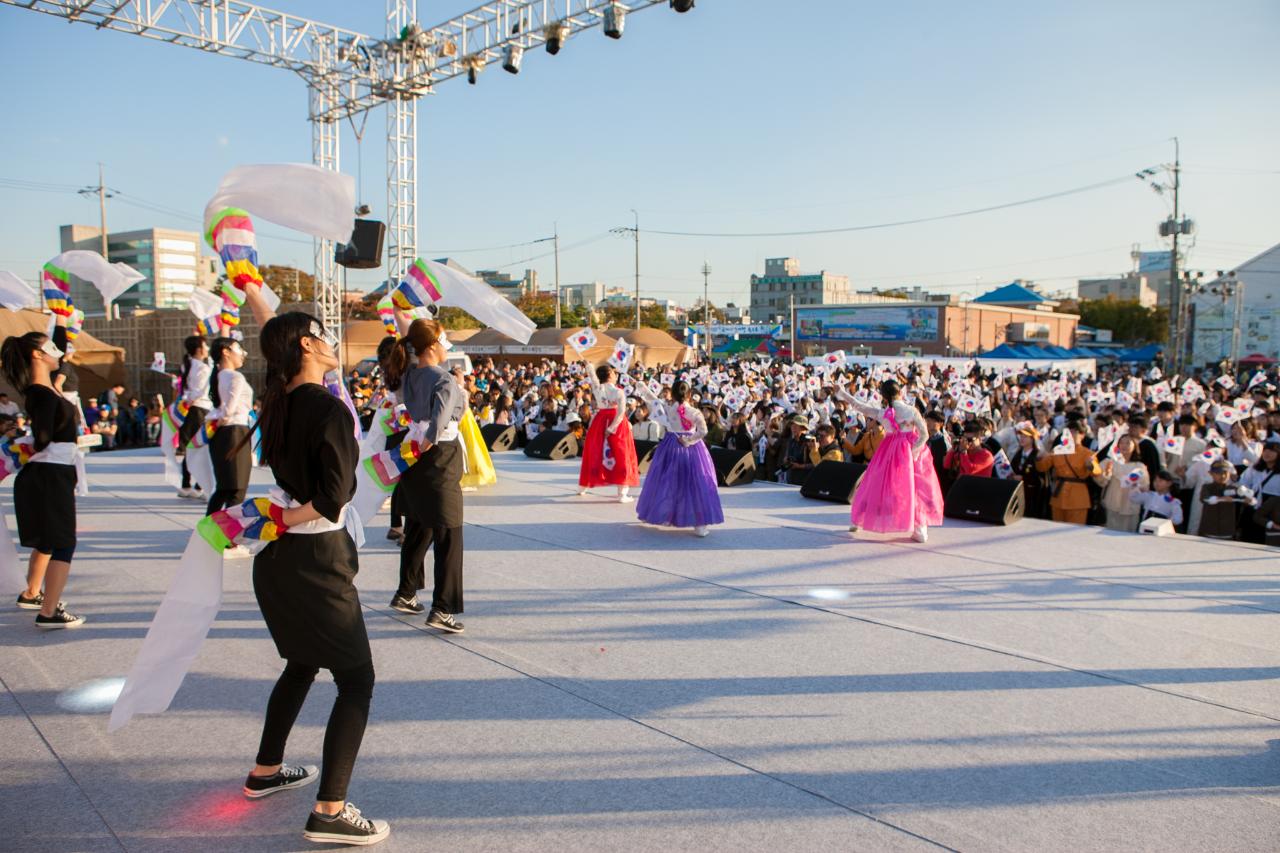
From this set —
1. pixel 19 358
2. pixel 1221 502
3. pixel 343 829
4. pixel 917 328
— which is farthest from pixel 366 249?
pixel 917 328

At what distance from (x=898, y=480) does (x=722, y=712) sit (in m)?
3.86

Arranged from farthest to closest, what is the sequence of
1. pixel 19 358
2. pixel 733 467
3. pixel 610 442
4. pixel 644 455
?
pixel 644 455 < pixel 733 467 < pixel 610 442 < pixel 19 358

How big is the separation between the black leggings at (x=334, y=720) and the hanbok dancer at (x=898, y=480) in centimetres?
507

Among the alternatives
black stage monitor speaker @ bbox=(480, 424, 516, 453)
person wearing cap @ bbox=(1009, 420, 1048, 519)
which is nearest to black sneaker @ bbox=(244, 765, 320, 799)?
person wearing cap @ bbox=(1009, 420, 1048, 519)

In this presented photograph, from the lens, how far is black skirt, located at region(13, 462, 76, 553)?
4691 millimetres

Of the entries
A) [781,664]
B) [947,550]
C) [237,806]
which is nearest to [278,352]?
[237,806]

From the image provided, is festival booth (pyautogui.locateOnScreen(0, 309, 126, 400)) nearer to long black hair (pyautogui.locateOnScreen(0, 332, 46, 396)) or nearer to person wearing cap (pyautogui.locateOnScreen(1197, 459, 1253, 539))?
long black hair (pyautogui.locateOnScreen(0, 332, 46, 396))

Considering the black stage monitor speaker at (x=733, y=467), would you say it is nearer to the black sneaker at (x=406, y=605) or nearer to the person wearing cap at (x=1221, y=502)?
the person wearing cap at (x=1221, y=502)

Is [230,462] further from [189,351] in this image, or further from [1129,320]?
[1129,320]

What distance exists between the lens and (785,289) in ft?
395

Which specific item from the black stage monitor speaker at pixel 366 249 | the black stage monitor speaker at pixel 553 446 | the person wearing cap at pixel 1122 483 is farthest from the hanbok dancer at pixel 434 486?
the black stage monitor speaker at pixel 366 249

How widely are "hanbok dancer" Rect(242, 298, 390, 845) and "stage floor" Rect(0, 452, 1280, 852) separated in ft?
0.84

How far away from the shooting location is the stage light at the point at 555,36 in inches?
630

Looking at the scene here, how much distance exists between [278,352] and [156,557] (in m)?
4.67
